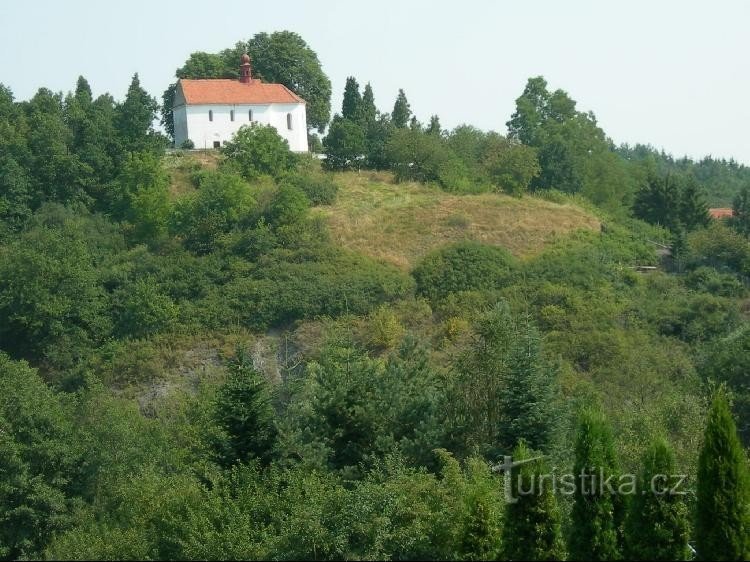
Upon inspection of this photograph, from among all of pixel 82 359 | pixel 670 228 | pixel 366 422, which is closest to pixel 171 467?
pixel 366 422

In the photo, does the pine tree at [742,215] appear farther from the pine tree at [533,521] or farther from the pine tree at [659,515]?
the pine tree at [533,521]

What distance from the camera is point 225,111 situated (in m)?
48.0

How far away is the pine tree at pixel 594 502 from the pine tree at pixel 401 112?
126 ft

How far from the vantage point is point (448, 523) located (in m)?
17.4

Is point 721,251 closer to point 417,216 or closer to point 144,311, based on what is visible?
point 417,216

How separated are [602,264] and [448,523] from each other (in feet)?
→ 74.2

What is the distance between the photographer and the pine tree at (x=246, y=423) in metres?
22.5

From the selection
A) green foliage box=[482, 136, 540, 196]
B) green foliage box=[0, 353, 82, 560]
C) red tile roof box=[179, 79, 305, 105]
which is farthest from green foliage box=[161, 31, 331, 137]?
green foliage box=[0, 353, 82, 560]

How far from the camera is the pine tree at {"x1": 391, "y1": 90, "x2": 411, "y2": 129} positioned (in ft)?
174

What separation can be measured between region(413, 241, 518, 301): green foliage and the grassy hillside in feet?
4.12

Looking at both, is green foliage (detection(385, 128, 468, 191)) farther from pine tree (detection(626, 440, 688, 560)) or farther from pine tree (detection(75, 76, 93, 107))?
pine tree (detection(626, 440, 688, 560))

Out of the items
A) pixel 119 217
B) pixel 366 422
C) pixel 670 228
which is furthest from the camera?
pixel 670 228

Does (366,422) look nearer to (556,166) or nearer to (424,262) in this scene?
(424,262)

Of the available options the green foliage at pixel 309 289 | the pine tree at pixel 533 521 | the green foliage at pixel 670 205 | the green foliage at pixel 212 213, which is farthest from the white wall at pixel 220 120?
the pine tree at pixel 533 521
